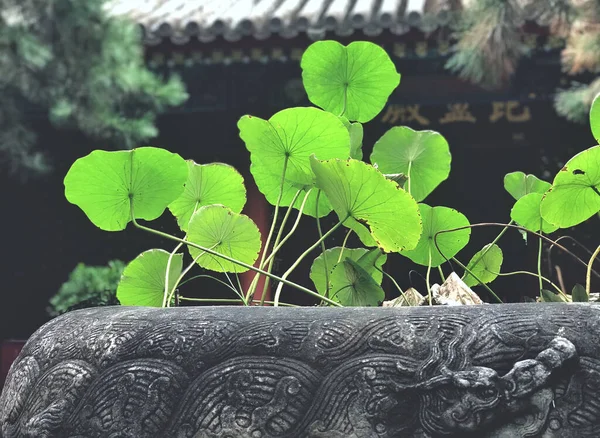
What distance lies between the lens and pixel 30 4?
2951 millimetres

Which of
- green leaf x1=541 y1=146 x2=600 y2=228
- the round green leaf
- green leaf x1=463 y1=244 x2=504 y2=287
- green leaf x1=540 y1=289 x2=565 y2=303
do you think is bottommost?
green leaf x1=463 y1=244 x2=504 y2=287

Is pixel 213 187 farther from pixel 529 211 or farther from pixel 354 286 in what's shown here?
pixel 529 211

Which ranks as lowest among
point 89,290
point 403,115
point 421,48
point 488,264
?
point 89,290

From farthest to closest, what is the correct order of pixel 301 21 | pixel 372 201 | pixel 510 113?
1. pixel 510 113
2. pixel 301 21
3. pixel 372 201

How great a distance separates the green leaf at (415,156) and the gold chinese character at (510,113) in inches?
125

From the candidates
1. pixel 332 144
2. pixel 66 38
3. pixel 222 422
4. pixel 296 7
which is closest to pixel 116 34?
pixel 66 38

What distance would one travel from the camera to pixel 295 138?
2.62 ft

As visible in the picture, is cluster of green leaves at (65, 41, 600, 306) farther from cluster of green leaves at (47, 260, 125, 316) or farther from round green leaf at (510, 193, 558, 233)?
cluster of green leaves at (47, 260, 125, 316)

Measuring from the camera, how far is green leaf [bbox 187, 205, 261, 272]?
2.75 ft

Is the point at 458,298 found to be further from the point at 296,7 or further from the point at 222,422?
the point at 296,7

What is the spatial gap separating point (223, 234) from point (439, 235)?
0.27m

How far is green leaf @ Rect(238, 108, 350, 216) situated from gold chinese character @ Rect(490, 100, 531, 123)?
334cm

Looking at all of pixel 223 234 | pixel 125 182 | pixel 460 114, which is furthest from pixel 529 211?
pixel 460 114

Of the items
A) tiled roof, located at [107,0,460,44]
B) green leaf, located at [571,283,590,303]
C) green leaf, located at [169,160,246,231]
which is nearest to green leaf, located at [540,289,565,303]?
green leaf, located at [571,283,590,303]
